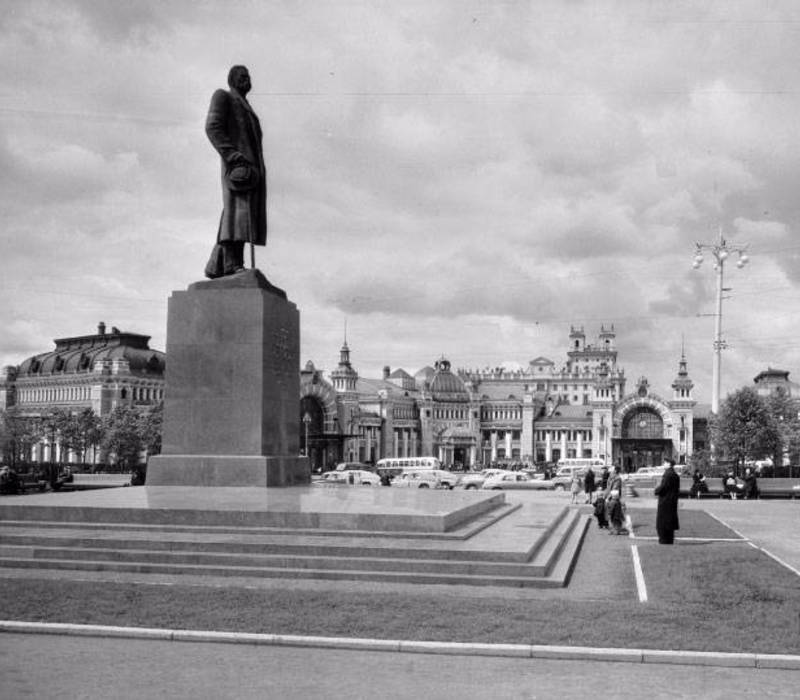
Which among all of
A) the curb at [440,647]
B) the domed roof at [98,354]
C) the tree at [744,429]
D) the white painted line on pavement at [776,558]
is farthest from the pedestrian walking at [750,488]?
the domed roof at [98,354]

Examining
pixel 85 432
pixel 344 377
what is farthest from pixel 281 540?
pixel 344 377

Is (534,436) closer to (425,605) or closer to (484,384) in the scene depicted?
(484,384)

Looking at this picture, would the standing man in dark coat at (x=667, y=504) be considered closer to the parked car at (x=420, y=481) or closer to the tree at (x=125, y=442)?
the parked car at (x=420, y=481)

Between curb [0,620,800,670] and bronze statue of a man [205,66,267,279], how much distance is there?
1204cm

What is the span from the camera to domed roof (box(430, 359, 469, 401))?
545ft

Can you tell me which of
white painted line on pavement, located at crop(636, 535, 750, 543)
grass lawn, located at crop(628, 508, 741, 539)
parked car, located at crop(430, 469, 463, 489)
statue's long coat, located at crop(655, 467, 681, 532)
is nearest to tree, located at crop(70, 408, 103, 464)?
parked car, located at crop(430, 469, 463, 489)

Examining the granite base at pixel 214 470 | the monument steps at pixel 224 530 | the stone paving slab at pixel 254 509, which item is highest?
the granite base at pixel 214 470

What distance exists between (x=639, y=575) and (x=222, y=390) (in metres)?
9.94

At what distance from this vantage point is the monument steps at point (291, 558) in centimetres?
1273

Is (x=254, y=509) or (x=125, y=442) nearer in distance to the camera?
(x=254, y=509)

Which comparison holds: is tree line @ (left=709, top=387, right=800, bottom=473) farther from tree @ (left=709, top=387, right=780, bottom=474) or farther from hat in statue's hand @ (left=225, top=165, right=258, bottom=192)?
hat in statue's hand @ (left=225, top=165, right=258, bottom=192)

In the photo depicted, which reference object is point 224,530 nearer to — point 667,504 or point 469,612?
point 469,612

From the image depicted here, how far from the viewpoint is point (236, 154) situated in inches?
823

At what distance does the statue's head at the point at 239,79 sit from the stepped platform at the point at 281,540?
9.40 m
